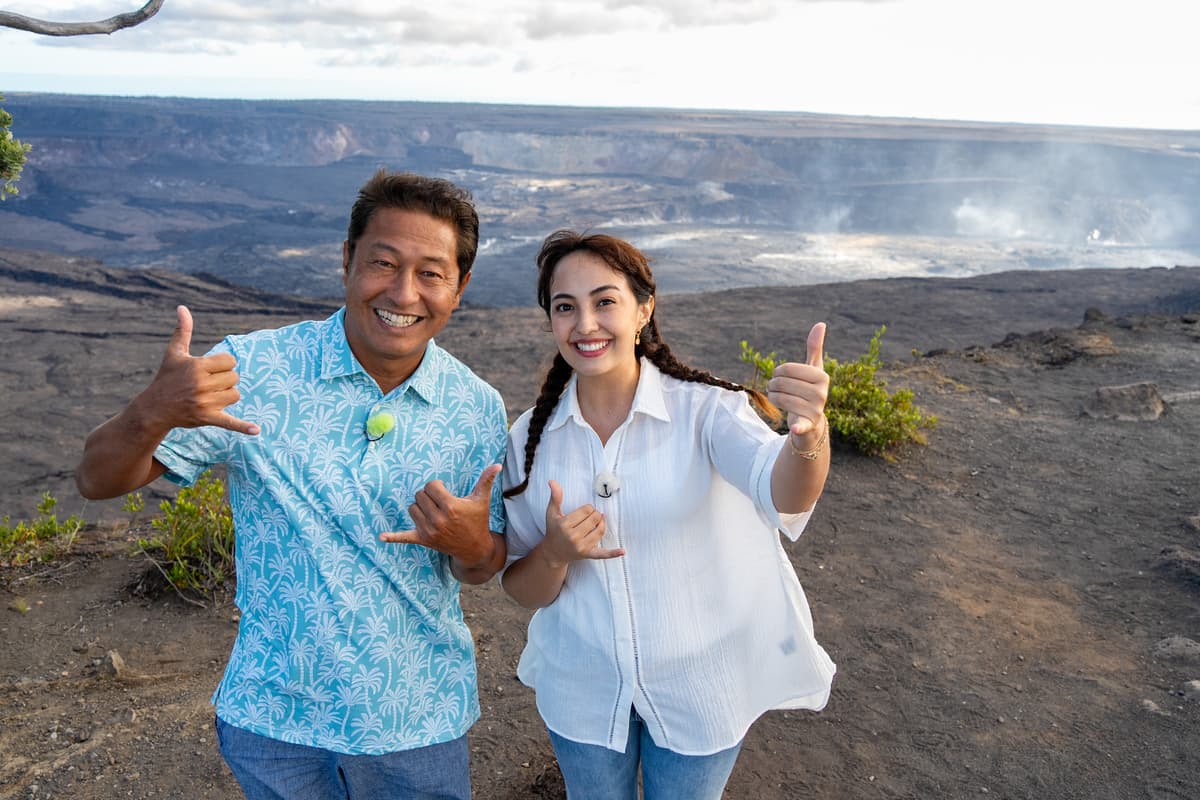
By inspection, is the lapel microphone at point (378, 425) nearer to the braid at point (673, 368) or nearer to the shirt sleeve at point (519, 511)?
the shirt sleeve at point (519, 511)

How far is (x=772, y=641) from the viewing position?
181 cm

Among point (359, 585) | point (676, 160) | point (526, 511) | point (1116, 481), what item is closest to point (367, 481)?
point (359, 585)

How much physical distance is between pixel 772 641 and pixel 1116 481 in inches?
187

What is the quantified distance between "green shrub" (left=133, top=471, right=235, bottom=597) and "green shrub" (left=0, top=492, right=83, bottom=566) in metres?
0.52

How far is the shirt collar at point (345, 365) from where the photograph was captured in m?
1.70

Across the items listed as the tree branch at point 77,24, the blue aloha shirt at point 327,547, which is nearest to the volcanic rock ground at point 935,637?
the blue aloha shirt at point 327,547

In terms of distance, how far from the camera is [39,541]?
4492 mm

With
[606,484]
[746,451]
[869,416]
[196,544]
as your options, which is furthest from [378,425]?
[869,416]

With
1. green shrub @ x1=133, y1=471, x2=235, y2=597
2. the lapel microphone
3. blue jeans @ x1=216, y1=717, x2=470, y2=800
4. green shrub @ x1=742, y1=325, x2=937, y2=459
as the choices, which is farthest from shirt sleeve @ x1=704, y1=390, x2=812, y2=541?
green shrub @ x1=742, y1=325, x2=937, y2=459

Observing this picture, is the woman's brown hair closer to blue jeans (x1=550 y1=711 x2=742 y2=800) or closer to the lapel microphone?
the lapel microphone

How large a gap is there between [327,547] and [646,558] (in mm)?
600

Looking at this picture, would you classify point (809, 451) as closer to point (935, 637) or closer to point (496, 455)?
point (496, 455)

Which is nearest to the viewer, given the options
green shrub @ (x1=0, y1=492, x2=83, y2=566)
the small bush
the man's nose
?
the man's nose

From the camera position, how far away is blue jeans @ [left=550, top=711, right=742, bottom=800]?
1.78 m
